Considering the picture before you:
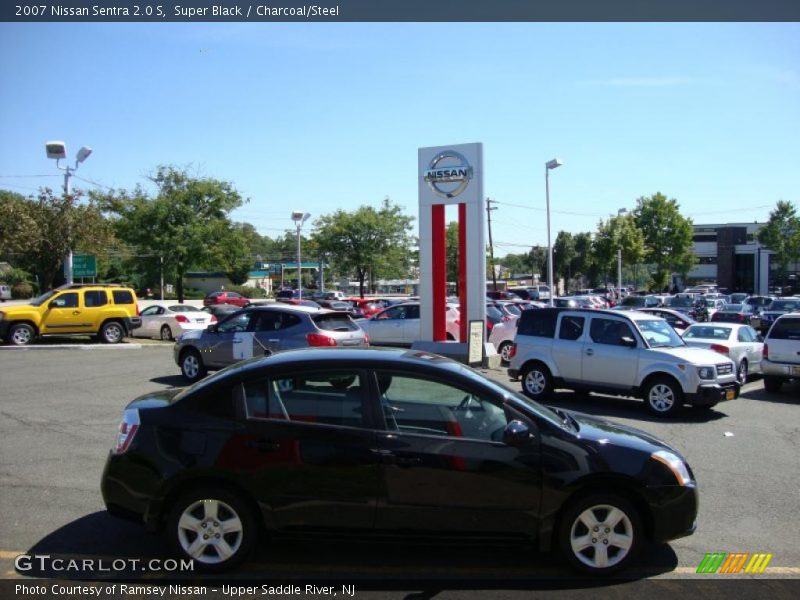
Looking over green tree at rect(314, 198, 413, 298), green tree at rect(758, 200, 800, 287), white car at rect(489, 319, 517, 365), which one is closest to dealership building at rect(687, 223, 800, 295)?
green tree at rect(758, 200, 800, 287)

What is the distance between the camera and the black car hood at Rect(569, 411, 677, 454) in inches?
190

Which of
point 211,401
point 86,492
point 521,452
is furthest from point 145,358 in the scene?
point 521,452

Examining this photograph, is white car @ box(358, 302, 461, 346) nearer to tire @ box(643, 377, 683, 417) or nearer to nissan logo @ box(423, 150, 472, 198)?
nissan logo @ box(423, 150, 472, 198)

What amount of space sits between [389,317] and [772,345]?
35.4ft

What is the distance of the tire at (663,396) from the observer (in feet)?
35.8

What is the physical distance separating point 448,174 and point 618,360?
8.75 meters

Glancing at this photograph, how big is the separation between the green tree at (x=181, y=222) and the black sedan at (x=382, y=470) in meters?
31.5

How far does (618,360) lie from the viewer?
1155cm

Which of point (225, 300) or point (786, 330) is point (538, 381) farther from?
point (225, 300)

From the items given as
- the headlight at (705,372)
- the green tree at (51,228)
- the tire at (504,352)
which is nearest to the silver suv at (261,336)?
the headlight at (705,372)

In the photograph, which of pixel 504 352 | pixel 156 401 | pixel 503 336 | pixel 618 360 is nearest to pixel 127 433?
pixel 156 401

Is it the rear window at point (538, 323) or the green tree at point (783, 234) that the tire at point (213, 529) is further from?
the green tree at point (783, 234)

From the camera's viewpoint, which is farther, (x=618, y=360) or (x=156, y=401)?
(x=618, y=360)

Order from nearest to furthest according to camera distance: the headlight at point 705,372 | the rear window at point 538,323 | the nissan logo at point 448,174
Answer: the headlight at point 705,372 → the rear window at point 538,323 → the nissan logo at point 448,174
